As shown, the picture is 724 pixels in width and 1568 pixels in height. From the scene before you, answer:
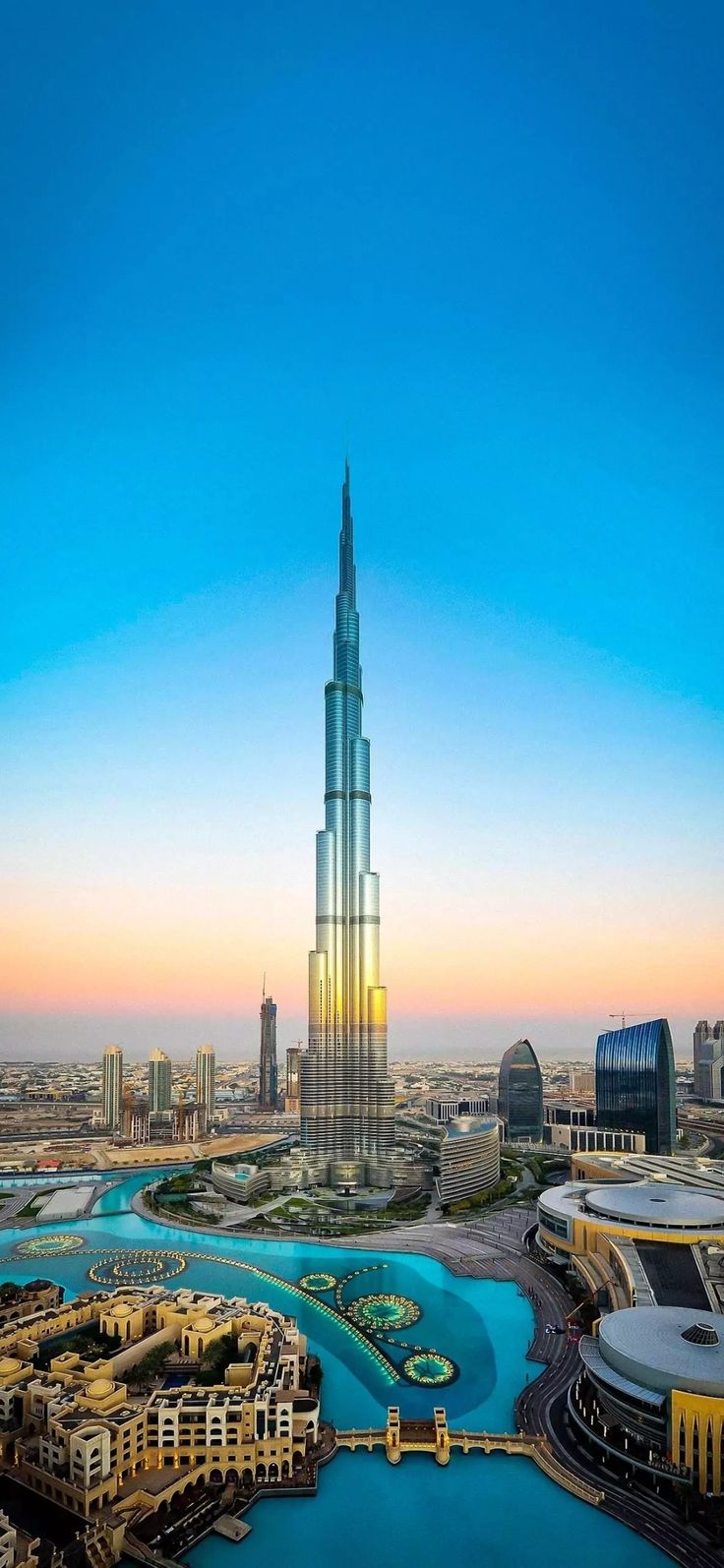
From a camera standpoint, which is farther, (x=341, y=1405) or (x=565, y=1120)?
(x=565, y=1120)

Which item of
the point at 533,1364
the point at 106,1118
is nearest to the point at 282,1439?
the point at 533,1364

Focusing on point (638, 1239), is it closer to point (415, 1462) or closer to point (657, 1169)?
point (657, 1169)

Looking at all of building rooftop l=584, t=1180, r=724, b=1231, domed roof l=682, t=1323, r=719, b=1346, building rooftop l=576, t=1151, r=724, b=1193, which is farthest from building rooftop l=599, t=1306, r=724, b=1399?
building rooftop l=576, t=1151, r=724, b=1193

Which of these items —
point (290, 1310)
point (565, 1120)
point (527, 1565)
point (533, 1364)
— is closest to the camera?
point (527, 1565)

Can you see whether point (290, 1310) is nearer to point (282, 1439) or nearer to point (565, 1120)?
point (282, 1439)

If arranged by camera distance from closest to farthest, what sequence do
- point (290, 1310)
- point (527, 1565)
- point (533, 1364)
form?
point (527, 1565) < point (533, 1364) < point (290, 1310)

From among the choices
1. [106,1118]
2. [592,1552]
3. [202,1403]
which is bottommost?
[106,1118]

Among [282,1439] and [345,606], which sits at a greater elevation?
[345,606]
